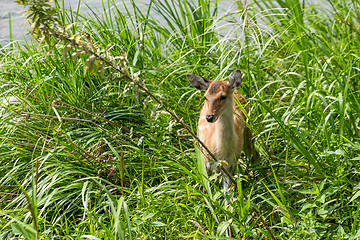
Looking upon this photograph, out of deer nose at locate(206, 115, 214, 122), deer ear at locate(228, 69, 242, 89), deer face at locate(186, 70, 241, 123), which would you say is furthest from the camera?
deer ear at locate(228, 69, 242, 89)

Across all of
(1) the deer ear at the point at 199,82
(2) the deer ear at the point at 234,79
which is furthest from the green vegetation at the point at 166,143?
(1) the deer ear at the point at 199,82

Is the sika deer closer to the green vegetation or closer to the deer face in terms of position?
the deer face

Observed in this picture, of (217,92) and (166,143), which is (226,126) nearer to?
(217,92)

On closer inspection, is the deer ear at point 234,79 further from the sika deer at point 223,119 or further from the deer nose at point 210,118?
the deer nose at point 210,118

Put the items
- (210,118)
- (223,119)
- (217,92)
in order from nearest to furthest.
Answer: (210,118) → (217,92) → (223,119)

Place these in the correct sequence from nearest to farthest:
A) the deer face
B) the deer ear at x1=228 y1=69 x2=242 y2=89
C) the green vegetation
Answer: the green vegetation < the deer face < the deer ear at x1=228 y1=69 x2=242 y2=89

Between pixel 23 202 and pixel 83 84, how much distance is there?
1.11 meters

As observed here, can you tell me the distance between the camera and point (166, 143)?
11.9ft

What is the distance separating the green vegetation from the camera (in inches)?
104

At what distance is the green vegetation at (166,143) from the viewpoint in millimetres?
2643

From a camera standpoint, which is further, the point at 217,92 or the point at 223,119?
the point at 223,119

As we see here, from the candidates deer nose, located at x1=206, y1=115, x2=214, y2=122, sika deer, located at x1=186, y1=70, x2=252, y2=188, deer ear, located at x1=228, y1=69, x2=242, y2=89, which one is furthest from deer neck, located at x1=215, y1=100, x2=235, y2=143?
deer nose, located at x1=206, y1=115, x2=214, y2=122

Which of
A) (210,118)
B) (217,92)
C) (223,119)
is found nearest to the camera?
(210,118)

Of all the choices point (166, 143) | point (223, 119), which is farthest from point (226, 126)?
point (166, 143)
